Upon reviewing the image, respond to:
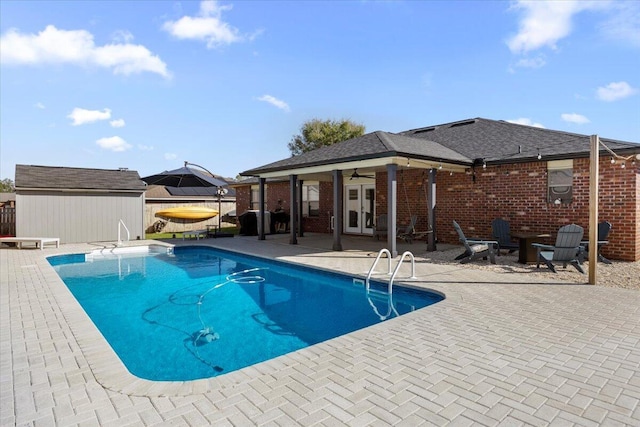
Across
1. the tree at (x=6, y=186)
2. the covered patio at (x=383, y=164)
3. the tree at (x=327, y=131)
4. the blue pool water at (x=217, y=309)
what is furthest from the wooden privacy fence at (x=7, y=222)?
the tree at (x=6, y=186)

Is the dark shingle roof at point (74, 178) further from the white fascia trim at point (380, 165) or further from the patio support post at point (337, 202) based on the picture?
the patio support post at point (337, 202)

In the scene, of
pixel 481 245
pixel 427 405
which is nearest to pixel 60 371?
pixel 427 405

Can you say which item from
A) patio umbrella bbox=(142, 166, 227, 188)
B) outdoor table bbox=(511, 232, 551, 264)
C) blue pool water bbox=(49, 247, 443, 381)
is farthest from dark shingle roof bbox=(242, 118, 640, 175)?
patio umbrella bbox=(142, 166, 227, 188)

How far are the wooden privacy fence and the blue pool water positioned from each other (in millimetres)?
8097

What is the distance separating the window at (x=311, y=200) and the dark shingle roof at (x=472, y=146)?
13.9 feet

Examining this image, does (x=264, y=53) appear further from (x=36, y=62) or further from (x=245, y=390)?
(x=245, y=390)

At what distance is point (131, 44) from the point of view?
12.8m

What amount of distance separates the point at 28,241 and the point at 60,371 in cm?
1332

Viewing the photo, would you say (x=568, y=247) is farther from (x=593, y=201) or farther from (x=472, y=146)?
(x=472, y=146)

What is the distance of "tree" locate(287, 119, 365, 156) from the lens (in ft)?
123

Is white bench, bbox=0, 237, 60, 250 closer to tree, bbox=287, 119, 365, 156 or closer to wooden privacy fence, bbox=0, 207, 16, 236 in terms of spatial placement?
wooden privacy fence, bbox=0, 207, 16, 236

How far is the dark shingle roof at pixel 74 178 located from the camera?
1462cm

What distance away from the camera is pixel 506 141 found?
1284 centimetres

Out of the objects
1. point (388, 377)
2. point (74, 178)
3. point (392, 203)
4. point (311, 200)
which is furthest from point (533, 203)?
point (74, 178)
